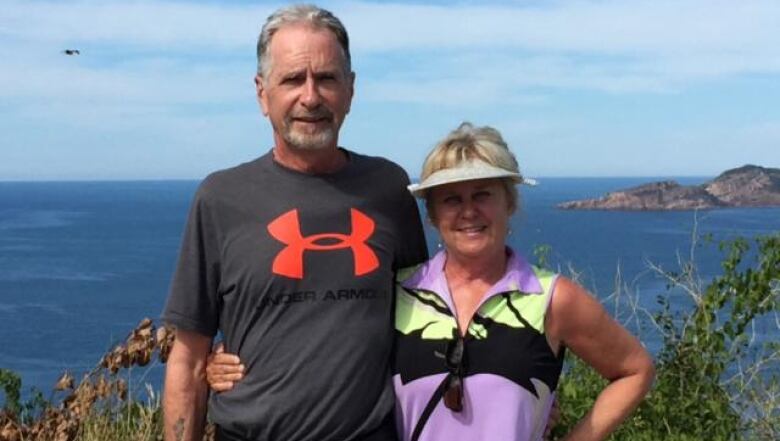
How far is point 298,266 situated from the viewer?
330 cm

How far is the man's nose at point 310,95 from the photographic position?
10.8 ft

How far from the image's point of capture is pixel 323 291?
3.29 metres

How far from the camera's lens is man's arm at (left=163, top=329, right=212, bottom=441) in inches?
139

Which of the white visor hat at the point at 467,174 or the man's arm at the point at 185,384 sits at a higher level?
the white visor hat at the point at 467,174

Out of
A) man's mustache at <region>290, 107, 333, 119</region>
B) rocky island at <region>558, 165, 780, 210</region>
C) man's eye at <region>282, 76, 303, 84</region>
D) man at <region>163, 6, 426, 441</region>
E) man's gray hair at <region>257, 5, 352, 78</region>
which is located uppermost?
man's gray hair at <region>257, 5, 352, 78</region>

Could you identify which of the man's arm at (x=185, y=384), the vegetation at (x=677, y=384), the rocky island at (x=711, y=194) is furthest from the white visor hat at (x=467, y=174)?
the rocky island at (x=711, y=194)

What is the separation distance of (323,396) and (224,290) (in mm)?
479

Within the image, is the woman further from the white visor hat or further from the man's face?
the man's face

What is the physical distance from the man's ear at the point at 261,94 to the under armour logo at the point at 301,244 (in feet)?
1.17

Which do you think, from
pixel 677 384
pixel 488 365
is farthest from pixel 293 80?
pixel 677 384

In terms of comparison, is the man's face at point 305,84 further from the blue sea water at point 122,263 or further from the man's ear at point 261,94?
the blue sea water at point 122,263

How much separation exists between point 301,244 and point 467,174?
0.57 meters

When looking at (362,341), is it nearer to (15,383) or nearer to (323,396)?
(323,396)

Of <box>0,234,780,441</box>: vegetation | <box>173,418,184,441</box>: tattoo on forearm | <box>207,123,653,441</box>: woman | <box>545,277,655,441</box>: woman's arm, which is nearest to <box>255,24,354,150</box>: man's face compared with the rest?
<box>207,123,653,441</box>: woman
